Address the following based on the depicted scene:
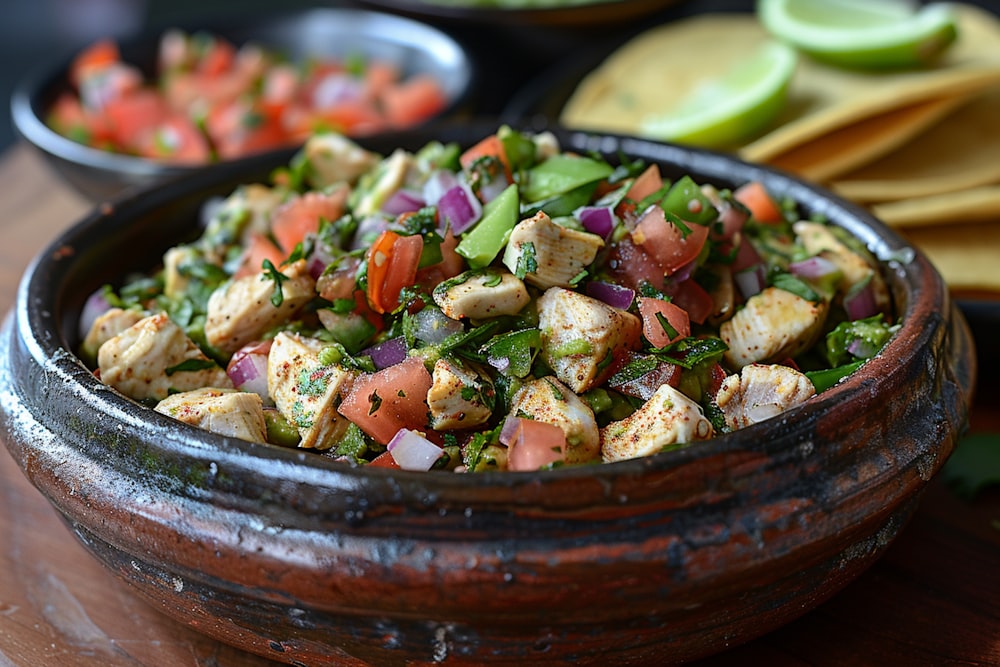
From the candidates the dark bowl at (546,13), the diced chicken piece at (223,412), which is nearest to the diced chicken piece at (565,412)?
the diced chicken piece at (223,412)

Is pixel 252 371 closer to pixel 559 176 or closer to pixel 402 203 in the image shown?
pixel 402 203

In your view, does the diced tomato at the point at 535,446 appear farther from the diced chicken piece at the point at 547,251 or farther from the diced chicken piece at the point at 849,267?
the diced chicken piece at the point at 849,267

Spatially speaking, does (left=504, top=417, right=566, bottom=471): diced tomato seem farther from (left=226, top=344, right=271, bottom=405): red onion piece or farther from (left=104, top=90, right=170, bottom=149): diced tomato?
(left=104, top=90, right=170, bottom=149): diced tomato

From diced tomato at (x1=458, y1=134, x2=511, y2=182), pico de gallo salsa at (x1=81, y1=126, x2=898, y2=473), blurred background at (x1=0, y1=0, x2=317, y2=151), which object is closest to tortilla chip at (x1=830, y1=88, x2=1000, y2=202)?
Result: pico de gallo salsa at (x1=81, y1=126, x2=898, y2=473)

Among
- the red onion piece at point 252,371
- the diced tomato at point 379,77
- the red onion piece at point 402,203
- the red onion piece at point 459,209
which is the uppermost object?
the red onion piece at point 459,209

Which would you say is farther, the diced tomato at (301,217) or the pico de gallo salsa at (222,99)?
the pico de gallo salsa at (222,99)

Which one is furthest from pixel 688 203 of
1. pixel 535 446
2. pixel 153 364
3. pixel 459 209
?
pixel 153 364

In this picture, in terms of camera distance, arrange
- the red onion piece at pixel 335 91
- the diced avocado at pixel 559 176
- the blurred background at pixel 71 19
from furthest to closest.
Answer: the blurred background at pixel 71 19 < the red onion piece at pixel 335 91 < the diced avocado at pixel 559 176
